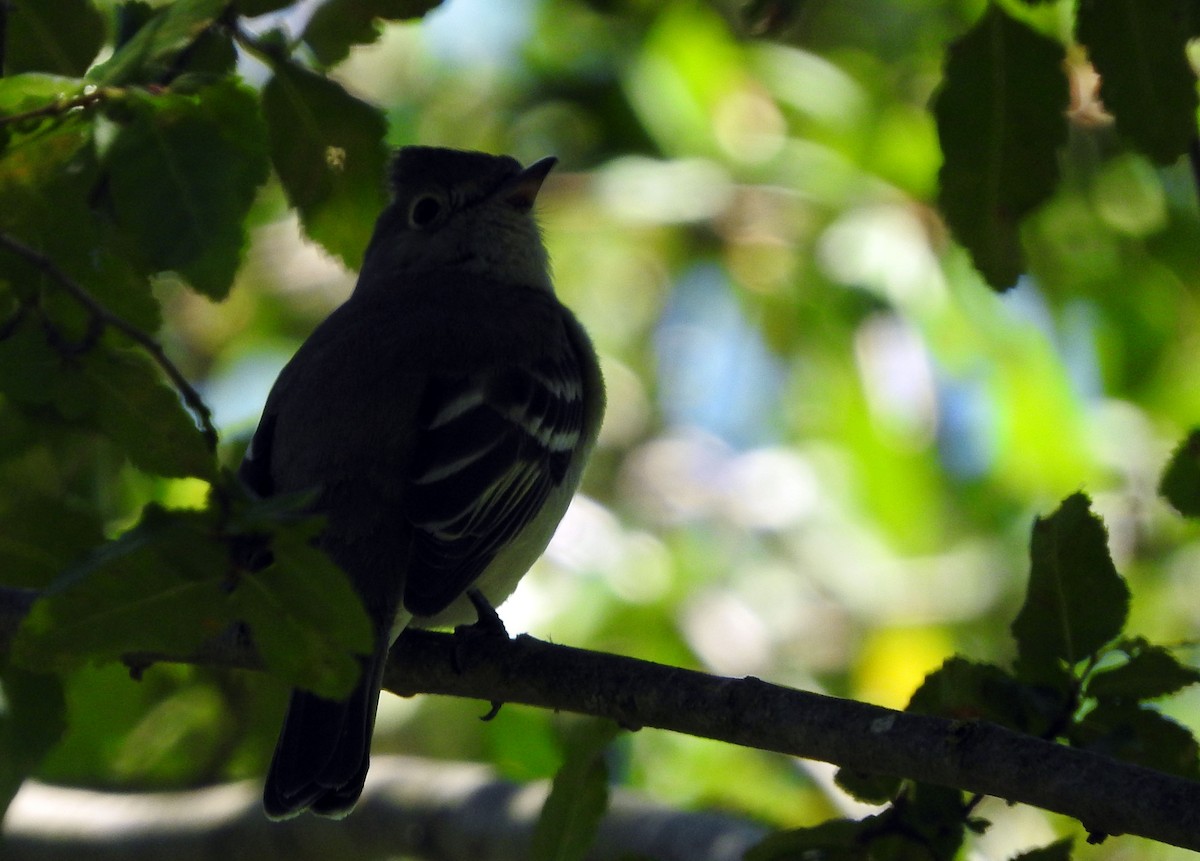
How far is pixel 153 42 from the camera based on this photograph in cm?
266

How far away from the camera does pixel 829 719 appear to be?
2.64m

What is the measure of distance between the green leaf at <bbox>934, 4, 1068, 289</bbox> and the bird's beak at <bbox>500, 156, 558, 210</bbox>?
2.23 m

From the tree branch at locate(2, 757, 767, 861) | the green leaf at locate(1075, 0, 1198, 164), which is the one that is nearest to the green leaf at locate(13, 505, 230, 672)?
the green leaf at locate(1075, 0, 1198, 164)

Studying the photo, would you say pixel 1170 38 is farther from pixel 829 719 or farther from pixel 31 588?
pixel 31 588

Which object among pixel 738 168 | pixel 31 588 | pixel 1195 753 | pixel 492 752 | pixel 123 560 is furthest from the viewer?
pixel 738 168

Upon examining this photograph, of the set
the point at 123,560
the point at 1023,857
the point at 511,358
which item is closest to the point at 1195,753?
the point at 1023,857

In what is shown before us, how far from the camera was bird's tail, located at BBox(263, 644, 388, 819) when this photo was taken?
3297mm

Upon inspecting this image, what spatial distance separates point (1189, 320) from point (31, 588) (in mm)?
5369

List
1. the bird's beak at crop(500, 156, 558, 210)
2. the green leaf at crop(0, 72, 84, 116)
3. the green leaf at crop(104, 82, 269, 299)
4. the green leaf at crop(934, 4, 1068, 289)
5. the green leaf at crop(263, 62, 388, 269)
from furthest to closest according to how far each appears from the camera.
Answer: the bird's beak at crop(500, 156, 558, 210), the green leaf at crop(263, 62, 388, 269), the green leaf at crop(934, 4, 1068, 289), the green leaf at crop(104, 82, 269, 299), the green leaf at crop(0, 72, 84, 116)

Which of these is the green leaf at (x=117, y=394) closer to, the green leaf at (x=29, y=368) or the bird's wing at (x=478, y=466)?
the green leaf at (x=29, y=368)

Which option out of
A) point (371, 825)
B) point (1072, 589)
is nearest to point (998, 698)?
point (1072, 589)

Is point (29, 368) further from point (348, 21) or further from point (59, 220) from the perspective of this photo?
point (348, 21)

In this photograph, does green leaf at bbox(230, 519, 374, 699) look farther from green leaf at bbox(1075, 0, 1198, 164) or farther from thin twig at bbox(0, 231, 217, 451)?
green leaf at bbox(1075, 0, 1198, 164)

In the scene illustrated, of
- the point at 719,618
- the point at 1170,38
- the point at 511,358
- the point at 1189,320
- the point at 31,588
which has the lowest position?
the point at 719,618
